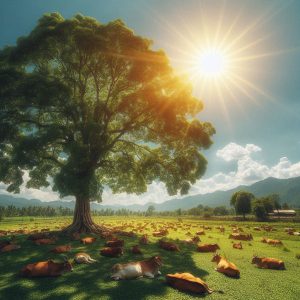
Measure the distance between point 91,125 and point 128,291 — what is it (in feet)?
43.3

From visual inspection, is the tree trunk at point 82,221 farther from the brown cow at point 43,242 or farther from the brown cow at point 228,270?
the brown cow at point 228,270

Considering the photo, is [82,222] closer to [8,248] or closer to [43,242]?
[43,242]

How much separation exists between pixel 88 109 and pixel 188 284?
1823cm

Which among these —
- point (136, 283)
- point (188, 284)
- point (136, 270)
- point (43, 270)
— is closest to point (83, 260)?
point (43, 270)

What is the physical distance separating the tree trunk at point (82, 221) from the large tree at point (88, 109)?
8 centimetres

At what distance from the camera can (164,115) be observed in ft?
67.3

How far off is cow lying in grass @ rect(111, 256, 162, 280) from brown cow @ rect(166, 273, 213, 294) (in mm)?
1040

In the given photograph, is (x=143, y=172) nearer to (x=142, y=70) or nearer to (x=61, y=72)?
(x=142, y=70)

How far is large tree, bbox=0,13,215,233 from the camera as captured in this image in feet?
59.3

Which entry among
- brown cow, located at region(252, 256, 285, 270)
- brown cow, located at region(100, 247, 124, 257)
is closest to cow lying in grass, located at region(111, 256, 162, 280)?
brown cow, located at region(100, 247, 124, 257)

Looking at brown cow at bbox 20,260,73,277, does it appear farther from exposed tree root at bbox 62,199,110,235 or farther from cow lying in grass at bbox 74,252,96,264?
exposed tree root at bbox 62,199,110,235

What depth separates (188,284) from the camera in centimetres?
682

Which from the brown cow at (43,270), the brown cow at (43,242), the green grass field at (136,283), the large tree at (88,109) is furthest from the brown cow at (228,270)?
the large tree at (88,109)

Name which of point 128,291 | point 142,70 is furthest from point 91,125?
point 128,291
